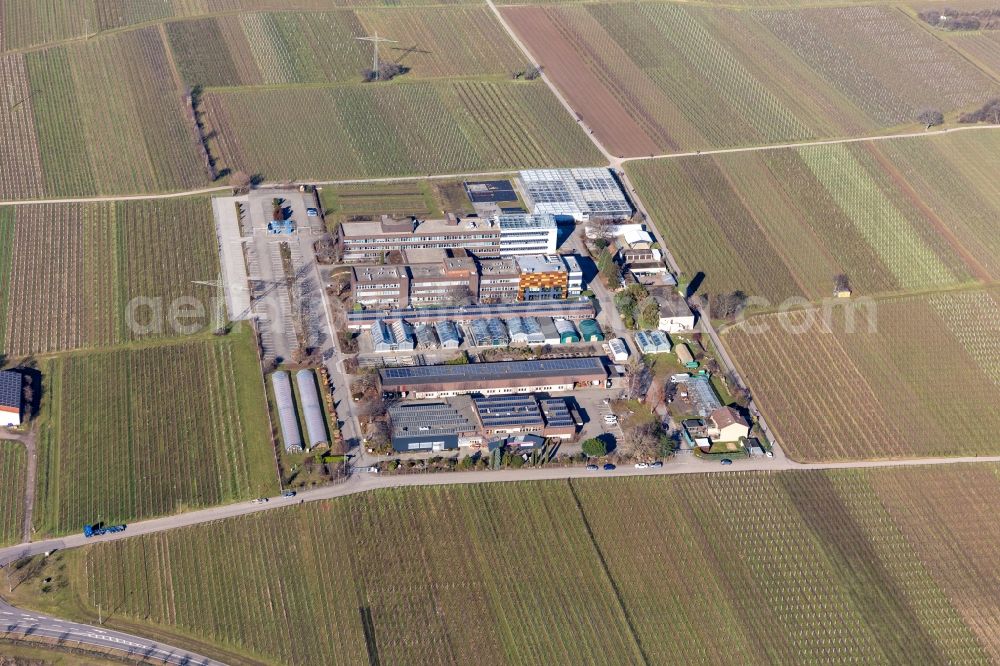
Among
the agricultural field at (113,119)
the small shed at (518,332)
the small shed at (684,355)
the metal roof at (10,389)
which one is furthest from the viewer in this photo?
the agricultural field at (113,119)

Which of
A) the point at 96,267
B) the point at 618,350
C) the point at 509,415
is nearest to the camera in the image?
the point at 509,415

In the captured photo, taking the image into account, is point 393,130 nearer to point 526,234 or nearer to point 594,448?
point 526,234

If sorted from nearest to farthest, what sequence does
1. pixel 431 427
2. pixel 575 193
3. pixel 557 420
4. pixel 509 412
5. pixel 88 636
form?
1. pixel 88 636
2. pixel 431 427
3. pixel 557 420
4. pixel 509 412
5. pixel 575 193

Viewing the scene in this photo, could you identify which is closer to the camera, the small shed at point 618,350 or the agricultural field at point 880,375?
the agricultural field at point 880,375

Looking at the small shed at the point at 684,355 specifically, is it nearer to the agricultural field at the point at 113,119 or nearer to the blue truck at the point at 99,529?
the blue truck at the point at 99,529

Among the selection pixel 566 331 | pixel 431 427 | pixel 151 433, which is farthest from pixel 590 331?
pixel 151 433

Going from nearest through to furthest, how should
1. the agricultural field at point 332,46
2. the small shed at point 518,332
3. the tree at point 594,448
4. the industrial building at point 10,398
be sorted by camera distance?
1. the tree at point 594,448
2. the industrial building at point 10,398
3. the small shed at point 518,332
4. the agricultural field at point 332,46

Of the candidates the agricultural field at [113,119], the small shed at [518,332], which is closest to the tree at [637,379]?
the small shed at [518,332]

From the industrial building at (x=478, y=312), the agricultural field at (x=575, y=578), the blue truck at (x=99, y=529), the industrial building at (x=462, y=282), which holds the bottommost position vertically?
the agricultural field at (x=575, y=578)
